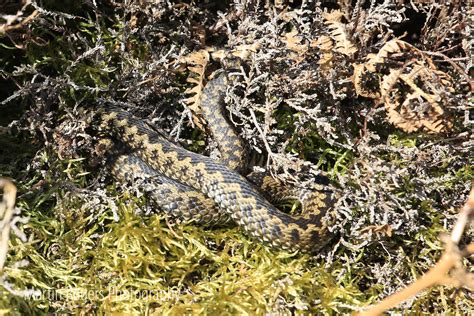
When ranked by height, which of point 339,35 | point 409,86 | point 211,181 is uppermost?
point 339,35

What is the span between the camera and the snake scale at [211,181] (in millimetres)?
3426

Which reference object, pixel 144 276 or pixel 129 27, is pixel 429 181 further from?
pixel 129 27

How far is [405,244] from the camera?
3406 mm

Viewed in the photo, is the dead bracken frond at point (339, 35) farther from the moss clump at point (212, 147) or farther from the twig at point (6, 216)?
the twig at point (6, 216)

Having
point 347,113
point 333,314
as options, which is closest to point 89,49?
point 347,113

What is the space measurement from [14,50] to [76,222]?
1.27m

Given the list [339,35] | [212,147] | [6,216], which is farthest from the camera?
[212,147]

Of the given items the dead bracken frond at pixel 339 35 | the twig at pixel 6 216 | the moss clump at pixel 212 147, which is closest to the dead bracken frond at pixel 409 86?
the moss clump at pixel 212 147

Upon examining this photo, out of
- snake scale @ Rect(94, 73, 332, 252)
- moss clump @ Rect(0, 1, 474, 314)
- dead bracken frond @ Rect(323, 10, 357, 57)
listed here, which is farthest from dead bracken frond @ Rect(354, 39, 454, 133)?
snake scale @ Rect(94, 73, 332, 252)

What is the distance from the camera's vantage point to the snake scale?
3426mm

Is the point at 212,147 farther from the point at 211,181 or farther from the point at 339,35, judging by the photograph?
the point at 339,35

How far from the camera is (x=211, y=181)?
12.4 feet

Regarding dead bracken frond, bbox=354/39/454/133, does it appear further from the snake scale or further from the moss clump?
the snake scale

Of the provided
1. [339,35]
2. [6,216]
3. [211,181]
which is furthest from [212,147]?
[6,216]
